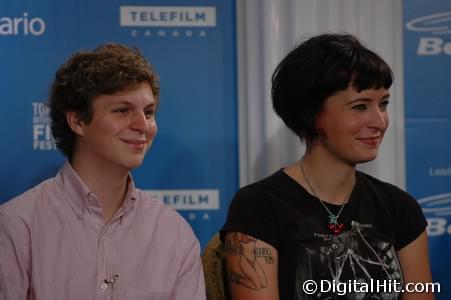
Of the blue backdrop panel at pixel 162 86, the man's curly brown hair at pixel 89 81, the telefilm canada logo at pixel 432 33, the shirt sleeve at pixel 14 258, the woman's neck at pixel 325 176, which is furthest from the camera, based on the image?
the telefilm canada logo at pixel 432 33

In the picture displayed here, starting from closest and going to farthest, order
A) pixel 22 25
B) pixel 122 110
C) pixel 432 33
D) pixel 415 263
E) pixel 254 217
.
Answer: pixel 122 110 < pixel 254 217 < pixel 415 263 < pixel 22 25 < pixel 432 33

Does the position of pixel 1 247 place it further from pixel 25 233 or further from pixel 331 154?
pixel 331 154

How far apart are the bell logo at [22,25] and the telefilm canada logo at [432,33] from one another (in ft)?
4.28

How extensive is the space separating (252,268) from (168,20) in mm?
971

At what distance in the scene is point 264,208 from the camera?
1903 millimetres


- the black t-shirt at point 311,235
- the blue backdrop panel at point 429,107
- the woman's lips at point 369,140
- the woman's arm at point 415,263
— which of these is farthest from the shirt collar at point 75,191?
the blue backdrop panel at point 429,107

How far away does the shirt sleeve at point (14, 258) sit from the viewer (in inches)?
64.4

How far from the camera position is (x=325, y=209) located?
6.37 feet

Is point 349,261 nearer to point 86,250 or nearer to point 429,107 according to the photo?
point 86,250

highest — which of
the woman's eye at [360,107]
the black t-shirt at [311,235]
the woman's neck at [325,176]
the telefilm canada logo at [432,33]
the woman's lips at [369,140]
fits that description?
the telefilm canada logo at [432,33]

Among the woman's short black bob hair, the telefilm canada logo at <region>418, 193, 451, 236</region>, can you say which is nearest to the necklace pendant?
the woman's short black bob hair

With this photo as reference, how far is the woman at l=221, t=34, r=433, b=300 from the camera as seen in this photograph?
73.5 inches

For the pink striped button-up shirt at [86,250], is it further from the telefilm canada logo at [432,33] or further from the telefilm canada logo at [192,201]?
the telefilm canada logo at [432,33]

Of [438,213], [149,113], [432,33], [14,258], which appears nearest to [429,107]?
[432,33]
